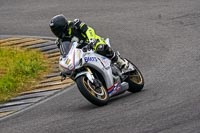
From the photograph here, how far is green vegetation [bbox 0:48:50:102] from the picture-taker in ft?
46.5

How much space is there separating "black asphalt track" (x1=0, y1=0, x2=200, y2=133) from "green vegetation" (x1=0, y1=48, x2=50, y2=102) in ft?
3.72

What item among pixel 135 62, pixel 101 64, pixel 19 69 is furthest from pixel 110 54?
pixel 19 69

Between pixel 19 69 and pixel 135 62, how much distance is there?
2228 millimetres

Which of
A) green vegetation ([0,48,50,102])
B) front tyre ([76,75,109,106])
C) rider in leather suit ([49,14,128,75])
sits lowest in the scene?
green vegetation ([0,48,50,102])

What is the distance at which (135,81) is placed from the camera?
1277cm

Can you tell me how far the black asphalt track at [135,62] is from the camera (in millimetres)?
10148

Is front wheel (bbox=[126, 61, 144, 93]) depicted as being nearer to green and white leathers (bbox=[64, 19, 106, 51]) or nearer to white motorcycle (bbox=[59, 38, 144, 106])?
white motorcycle (bbox=[59, 38, 144, 106])

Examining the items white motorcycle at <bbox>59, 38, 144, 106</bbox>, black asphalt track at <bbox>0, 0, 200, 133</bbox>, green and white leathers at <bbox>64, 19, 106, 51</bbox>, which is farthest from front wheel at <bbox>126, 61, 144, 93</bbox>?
green and white leathers at <bbox>64, 19, 106, 51</bbox>

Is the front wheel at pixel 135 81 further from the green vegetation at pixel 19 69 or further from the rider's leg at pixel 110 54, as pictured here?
the green vegetation at pixel 19 69

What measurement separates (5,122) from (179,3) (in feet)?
33.2

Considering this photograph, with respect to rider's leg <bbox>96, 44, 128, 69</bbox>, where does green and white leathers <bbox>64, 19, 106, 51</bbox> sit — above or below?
above

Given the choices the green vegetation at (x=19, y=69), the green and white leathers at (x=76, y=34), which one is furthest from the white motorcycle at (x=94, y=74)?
the green vegetation at (x=19, y=69)

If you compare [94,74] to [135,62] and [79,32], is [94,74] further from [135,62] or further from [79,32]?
[135,62]

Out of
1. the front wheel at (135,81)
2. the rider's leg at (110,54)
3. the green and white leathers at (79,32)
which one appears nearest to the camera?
the green and white leathers at (79,32)
